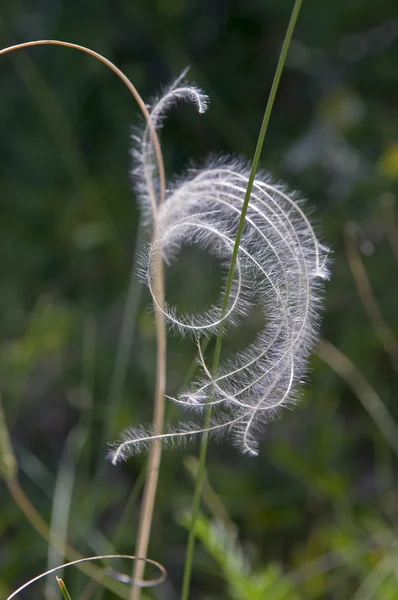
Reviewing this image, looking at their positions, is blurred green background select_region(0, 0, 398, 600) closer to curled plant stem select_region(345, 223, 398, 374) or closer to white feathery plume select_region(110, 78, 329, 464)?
curled plant stem select_region(345, 223, 398, 374)

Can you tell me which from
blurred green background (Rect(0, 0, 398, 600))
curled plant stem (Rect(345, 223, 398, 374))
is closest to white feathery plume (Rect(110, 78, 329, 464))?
blurred green background (Rect(0, 0, 398, 600))

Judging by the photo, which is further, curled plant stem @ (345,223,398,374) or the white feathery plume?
curled plant stem @ (345,223,398,374)

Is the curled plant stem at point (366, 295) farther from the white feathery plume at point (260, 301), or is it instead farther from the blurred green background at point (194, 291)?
the white feathery plume at point (260, 301)

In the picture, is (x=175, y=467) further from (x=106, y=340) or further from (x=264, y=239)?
(x=264, y=239)

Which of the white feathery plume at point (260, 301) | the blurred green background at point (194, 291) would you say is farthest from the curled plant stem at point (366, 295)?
the white feathery plume at point (260, 301)

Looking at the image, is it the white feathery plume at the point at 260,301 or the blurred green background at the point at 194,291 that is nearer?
the white feathery plume at the point at 260,301

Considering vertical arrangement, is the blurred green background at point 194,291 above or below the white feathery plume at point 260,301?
below

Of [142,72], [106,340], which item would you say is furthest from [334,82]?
[106,340]

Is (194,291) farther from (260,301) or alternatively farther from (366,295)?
(260,301)
